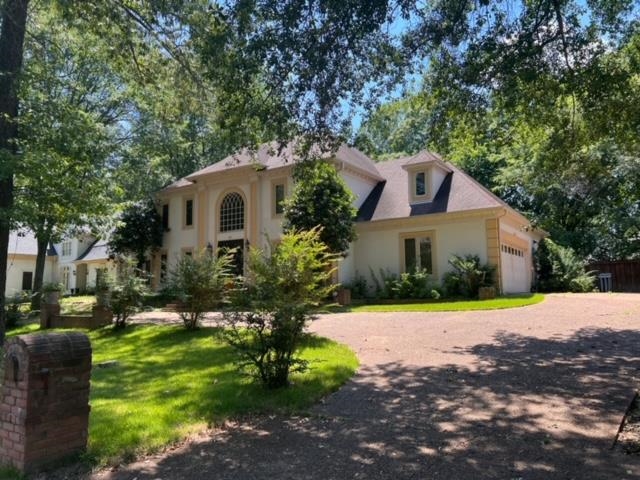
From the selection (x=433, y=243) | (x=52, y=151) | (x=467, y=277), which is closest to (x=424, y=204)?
(x=433, y=243)

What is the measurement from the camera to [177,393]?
22.4 feet

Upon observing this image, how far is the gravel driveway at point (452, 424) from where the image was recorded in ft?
13.3

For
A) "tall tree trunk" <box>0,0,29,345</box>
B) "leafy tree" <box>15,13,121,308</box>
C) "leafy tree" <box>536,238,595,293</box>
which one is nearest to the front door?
"leafy tree" <box>15,13,121,308</box>

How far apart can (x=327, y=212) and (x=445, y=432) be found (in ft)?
47.5

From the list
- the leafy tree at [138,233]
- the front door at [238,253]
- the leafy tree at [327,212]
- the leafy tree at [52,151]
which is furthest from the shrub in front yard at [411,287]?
the leafy tree at [138,233]

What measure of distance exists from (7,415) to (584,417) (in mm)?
5358

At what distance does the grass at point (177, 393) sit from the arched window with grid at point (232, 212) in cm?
1430

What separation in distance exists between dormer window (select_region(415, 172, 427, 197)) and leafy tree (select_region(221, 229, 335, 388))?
15.6 m

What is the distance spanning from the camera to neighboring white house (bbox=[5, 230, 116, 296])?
36.6 meters

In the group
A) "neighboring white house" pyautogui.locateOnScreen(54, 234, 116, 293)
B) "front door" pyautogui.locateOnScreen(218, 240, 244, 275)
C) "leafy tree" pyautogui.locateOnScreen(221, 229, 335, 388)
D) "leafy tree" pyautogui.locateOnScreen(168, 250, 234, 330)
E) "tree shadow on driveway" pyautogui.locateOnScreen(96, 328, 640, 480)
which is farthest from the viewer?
"neighboring white house" pyautogui.locateOnScreen(54, 234, 116, 293)

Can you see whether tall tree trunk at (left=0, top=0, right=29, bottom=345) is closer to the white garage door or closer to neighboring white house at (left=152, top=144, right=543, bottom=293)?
neighboring white house at (left=152, top=144, right=543, bottom=293)

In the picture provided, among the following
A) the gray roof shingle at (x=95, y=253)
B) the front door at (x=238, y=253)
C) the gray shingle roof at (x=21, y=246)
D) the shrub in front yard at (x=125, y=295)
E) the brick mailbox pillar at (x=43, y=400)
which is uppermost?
the gray shingle roof at (x=21, y=246)

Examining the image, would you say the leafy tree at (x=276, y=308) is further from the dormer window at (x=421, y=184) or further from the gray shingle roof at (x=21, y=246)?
the gray shingle roof at (x=21, y=246)

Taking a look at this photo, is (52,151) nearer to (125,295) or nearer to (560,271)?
(125,295)
